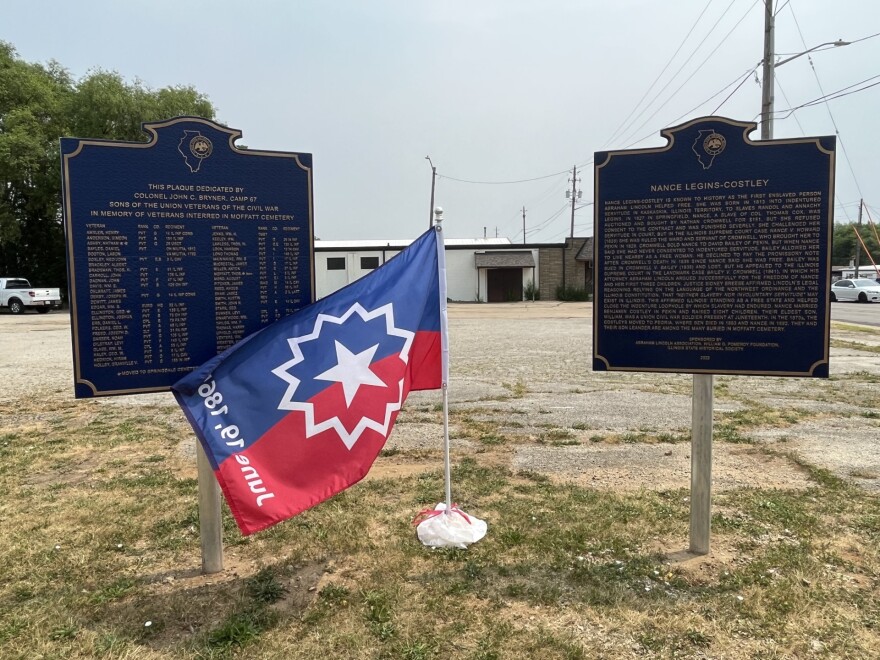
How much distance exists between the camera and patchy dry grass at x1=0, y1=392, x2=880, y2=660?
9.71 feet

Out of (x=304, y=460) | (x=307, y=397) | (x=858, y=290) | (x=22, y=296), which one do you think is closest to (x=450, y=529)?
(x=304, y=460)

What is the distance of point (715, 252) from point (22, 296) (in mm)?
35699

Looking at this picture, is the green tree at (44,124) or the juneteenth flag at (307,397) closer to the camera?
the juneteenth flag at (307,397)

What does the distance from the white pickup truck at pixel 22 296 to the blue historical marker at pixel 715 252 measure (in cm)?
3455

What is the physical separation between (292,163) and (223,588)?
259 centimetres

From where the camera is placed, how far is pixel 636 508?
15.0 ft

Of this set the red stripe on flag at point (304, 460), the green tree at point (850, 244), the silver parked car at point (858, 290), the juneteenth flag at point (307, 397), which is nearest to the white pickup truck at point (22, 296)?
the juneteenth flag at point (307, 397)

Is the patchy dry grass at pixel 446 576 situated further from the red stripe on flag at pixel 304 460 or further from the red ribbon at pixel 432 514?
the red stripe on flag at pixel 304 460

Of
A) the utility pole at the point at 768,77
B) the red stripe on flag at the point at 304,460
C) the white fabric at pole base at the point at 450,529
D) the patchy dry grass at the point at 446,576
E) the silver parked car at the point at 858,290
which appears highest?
the utility pole at the point at 768,77

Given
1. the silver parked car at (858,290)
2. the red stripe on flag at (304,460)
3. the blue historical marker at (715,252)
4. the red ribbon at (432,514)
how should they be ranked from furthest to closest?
the silver parked car at (858,290) < the red ribbon at (432,514) < the blue historical marker at (715,252) < the red stripe on flag at (304,460)

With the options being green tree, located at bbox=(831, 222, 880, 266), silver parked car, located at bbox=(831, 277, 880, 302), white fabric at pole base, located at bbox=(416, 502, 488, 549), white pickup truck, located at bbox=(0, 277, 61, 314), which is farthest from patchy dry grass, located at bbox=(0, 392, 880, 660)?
green tree, located at bbox=(831, 222, 880, 266)

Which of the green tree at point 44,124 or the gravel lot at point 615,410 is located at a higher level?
the green tree at point 44,124

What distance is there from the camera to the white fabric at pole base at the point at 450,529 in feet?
13.1

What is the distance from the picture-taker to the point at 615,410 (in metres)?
8.07
